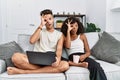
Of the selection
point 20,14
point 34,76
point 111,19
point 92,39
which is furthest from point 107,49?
point 20,14

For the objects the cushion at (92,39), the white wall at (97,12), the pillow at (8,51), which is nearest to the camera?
the pillow at (8,51)

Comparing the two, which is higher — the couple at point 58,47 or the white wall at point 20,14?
the white wall at point 20,14

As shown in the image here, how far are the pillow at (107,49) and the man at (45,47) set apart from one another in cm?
60

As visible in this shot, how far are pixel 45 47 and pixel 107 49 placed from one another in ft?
2.78

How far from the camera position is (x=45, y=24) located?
2680 millimetres

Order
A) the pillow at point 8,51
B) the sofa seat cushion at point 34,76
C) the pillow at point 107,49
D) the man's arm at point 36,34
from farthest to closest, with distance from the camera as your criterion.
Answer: the pillow at point 107,49 < the man's arm at point 36,34 < the pillow at point 8,51 < the sofa seat cushion at point 34,76

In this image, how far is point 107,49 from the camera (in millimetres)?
2900

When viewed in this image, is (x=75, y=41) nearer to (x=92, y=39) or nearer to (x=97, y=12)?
(x=92, y=39)

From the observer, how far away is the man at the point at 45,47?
237cm

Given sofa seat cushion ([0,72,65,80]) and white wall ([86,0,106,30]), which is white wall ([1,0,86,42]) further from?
sofa seat cushion ([0,72,65,80])

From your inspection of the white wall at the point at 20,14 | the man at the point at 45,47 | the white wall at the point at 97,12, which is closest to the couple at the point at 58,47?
the man at the point at 45,47

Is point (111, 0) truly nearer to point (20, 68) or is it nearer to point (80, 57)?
point (80, 57)

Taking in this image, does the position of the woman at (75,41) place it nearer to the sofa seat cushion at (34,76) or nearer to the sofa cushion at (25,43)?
the sofa seat cushion at (34,76)

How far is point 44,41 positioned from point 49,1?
11.2 ft
